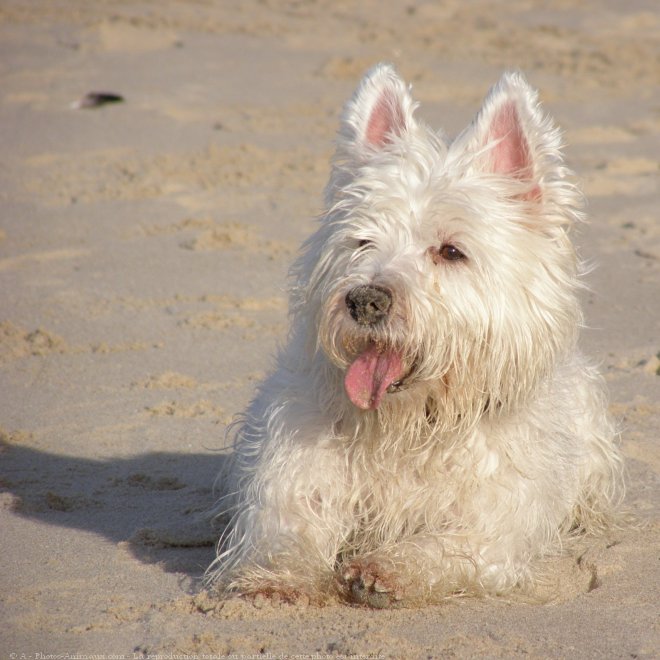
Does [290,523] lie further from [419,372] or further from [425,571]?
[419,372]

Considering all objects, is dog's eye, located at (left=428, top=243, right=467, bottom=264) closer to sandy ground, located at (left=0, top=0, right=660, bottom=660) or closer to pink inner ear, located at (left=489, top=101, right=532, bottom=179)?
pink inner ear, located at (left=489, top=101, right=532, bottom=179)

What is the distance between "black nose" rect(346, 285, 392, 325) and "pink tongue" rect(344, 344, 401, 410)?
0.37 feet

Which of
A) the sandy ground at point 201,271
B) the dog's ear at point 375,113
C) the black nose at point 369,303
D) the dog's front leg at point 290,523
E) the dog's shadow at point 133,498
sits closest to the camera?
the black nose at point 369,303

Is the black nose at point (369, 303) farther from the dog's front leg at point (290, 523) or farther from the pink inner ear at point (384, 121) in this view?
the pink inner ear at point (384, 121)

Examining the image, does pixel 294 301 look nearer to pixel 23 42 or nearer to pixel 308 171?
pixel 308 171

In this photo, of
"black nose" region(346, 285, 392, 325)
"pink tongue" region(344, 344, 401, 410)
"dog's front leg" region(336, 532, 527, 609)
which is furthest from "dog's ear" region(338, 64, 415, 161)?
"dog's front leg" region(336, 532, 527, 609)

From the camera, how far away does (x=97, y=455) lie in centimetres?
537

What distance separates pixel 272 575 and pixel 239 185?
584 centimetres

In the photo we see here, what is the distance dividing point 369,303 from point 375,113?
95 centimetres

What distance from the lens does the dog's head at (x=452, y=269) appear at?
3.70m

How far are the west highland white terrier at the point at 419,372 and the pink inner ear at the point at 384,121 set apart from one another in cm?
1

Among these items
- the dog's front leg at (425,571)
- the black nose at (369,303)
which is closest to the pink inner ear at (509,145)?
the black nose at (369,303)

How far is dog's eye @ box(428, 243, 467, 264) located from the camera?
380 cm

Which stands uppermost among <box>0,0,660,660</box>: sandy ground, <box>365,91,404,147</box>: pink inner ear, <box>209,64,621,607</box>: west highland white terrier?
<box>365,91,404,147</box>: pink inner ear
